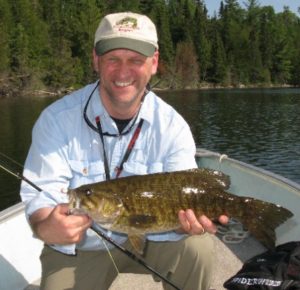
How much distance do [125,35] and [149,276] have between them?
8.96 feet

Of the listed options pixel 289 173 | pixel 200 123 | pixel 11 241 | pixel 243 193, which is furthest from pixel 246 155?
pixel 11 241

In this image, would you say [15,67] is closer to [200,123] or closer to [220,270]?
[200,123]

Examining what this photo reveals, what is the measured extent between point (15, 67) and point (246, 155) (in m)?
63.7

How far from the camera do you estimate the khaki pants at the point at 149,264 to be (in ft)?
12.0

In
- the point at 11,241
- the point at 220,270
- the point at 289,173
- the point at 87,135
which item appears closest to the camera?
the point at 87,135

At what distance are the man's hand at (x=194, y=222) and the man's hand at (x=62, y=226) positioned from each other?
0.64 meters

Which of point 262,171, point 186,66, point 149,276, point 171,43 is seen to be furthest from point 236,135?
point 171,43

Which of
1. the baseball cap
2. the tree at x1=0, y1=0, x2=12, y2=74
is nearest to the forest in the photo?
the tree at x1=0, y1=0, x2=12, y2=74

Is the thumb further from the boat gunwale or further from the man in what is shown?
the boat gunwale

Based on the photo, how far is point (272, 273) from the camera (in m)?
2.93

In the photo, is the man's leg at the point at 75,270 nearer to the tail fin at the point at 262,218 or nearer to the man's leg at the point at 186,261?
the man's leg at the point at 186,261

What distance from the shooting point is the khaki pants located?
3645mm

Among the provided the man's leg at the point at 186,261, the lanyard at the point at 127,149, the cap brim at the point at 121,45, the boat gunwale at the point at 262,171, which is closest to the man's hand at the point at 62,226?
→ the lanyard at the point at 127,149

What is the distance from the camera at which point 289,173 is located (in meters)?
19.6
